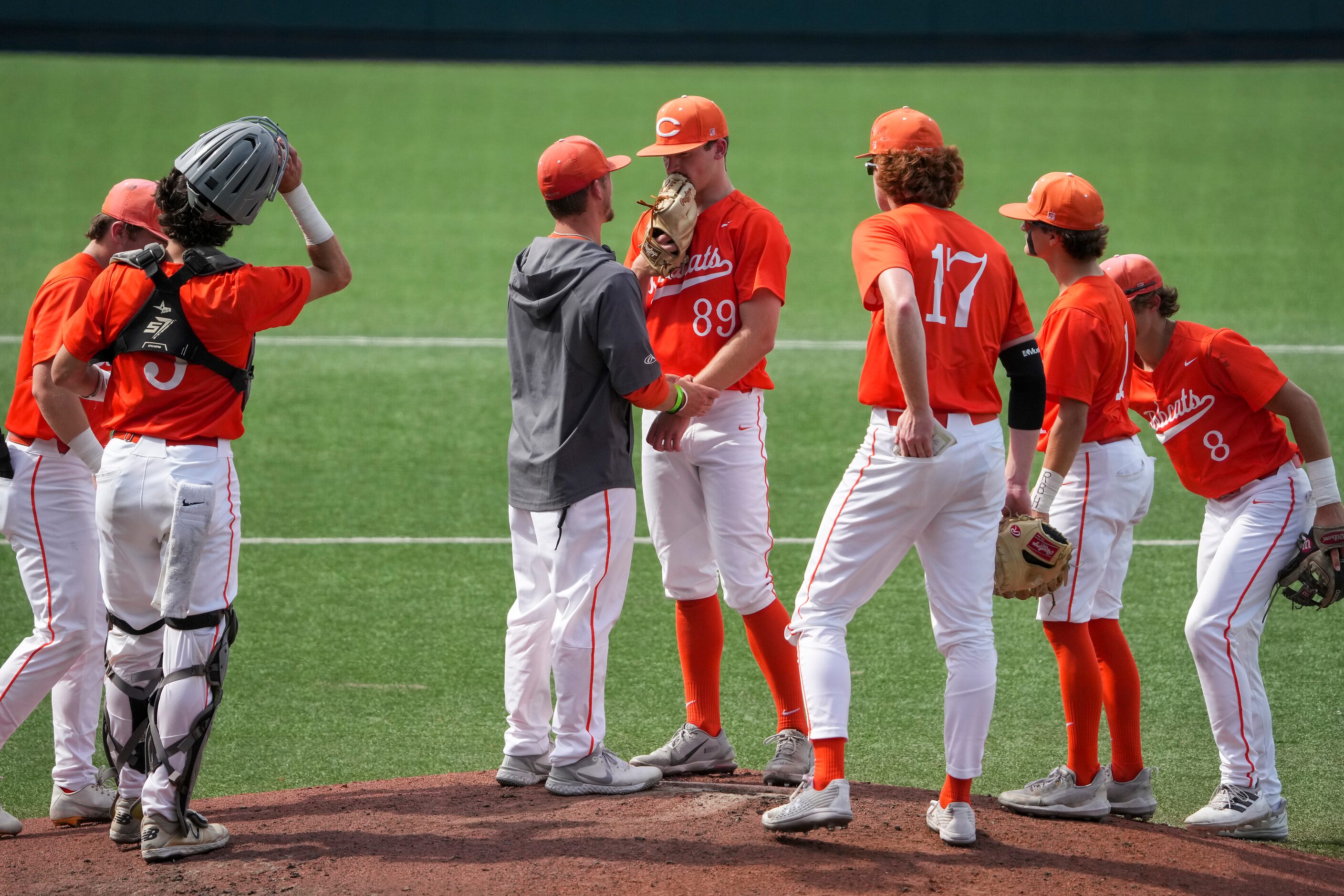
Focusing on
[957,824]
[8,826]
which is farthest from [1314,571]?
[8,826]

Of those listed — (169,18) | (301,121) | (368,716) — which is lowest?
(368,716)

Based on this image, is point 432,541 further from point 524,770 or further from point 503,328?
point 503,328

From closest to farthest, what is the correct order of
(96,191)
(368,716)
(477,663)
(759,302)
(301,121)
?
(759,302)
(368,716)
(477,663)
(96,191)
(301,121)

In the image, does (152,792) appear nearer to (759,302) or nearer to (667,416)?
(667,416)

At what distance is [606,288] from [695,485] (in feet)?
2.94

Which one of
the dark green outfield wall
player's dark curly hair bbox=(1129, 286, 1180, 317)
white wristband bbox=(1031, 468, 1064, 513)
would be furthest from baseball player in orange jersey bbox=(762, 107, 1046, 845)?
the dark green outfield wall

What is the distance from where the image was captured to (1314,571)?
4.77 meters

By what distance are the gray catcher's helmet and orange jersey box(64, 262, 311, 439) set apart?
0.59 feet

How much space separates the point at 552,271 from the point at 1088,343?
1682 mm

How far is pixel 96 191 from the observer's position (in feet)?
63.1

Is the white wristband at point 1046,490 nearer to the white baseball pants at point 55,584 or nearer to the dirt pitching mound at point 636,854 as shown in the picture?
the dirt pitching mound at point 636,854

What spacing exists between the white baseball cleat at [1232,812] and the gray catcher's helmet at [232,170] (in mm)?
3600

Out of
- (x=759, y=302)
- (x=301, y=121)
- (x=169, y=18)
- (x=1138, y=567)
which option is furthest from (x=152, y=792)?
(x=169, y=18)

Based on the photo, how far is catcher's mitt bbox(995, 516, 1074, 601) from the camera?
4.28m
